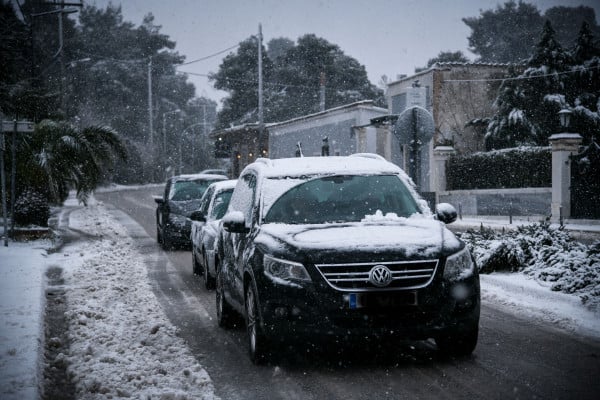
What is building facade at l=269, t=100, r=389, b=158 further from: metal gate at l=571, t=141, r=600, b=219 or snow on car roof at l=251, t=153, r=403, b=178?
snow on car roof at l=251, t=153, r=403, b=178

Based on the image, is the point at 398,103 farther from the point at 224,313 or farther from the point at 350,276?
the point at 350,276

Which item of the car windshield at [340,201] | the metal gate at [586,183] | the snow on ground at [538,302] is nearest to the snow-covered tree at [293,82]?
the metal gate at [586,183]

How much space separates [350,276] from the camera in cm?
513

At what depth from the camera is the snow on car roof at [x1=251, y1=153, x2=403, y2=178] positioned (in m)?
6.59

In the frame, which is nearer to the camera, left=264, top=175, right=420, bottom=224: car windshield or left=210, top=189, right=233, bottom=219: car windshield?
left=264, top=175, right=420, bottom=224: car windshield

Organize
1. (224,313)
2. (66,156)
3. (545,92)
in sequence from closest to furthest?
1. (224,313)
2. (66,156)
3. (545,92)

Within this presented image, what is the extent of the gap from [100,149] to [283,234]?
13.9 m

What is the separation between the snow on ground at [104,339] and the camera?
4.99 m

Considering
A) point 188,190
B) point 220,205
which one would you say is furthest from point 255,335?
point 188,190

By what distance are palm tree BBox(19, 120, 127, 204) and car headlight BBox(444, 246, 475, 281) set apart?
42.3 ft

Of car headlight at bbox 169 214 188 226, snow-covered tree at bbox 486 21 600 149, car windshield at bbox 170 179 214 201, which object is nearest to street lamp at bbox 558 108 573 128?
snow-covered tree at bbox 486 21 600 149

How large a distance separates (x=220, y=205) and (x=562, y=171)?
48.7ft

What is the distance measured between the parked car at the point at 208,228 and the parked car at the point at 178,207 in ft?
9.26

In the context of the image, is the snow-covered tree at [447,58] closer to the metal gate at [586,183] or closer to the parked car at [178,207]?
the metal gate at [586,183]
